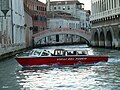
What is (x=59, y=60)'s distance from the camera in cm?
2748

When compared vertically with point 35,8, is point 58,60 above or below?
below

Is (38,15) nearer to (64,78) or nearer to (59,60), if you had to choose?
(59,60)

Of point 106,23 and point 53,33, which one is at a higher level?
point 106,23

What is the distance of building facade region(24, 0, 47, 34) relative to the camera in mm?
85312

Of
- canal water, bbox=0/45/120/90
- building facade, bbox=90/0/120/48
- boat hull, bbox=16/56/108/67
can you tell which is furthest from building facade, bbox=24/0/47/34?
canal water, bbox=0/45/120/90

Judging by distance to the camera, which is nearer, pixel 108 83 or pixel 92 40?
pixel 108 83

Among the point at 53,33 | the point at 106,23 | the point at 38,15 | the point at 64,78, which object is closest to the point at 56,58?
the point at 64,78

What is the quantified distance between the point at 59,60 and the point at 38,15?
61.0 metres

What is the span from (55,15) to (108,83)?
79435mm

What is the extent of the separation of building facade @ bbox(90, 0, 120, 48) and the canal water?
2451 centimetres

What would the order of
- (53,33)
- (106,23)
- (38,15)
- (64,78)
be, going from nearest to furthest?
(64,78), (106,23), (53,33), (38,15)

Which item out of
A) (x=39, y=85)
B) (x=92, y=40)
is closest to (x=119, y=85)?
(x=39, y=85)

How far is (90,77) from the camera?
21750 mm

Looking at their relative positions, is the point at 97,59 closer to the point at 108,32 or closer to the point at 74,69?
the point at 74,69
